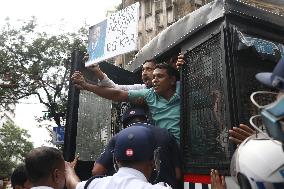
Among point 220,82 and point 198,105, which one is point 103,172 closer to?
point 198,105

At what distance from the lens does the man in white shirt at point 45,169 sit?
2.68 metres

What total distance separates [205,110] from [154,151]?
0.96 metres

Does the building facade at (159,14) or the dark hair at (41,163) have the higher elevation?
the building facade at (159,14)

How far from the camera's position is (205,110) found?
128 inches

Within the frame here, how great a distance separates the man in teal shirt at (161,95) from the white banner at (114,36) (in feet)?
1.38

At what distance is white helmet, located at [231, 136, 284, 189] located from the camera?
4.39ft

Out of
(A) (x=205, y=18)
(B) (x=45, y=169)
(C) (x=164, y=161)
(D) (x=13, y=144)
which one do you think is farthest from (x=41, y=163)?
(D) (x=13, y=144)

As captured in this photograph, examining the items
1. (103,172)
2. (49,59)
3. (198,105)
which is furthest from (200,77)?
(49,59)

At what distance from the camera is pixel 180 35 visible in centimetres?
376

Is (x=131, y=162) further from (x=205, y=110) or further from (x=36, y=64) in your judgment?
(x=36, y=64)

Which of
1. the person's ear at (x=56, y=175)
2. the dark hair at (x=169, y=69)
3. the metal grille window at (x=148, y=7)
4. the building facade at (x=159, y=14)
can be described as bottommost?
the person's ear at (x=56, y=175)

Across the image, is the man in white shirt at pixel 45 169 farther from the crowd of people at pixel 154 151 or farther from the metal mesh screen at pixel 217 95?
the metal mesh screen at pixel 217 95

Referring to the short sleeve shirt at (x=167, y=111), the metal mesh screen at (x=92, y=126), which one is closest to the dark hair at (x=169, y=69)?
the short sleeve shirt at (x=167, y=111)

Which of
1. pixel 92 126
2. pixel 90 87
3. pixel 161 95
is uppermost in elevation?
pixel 90 87
